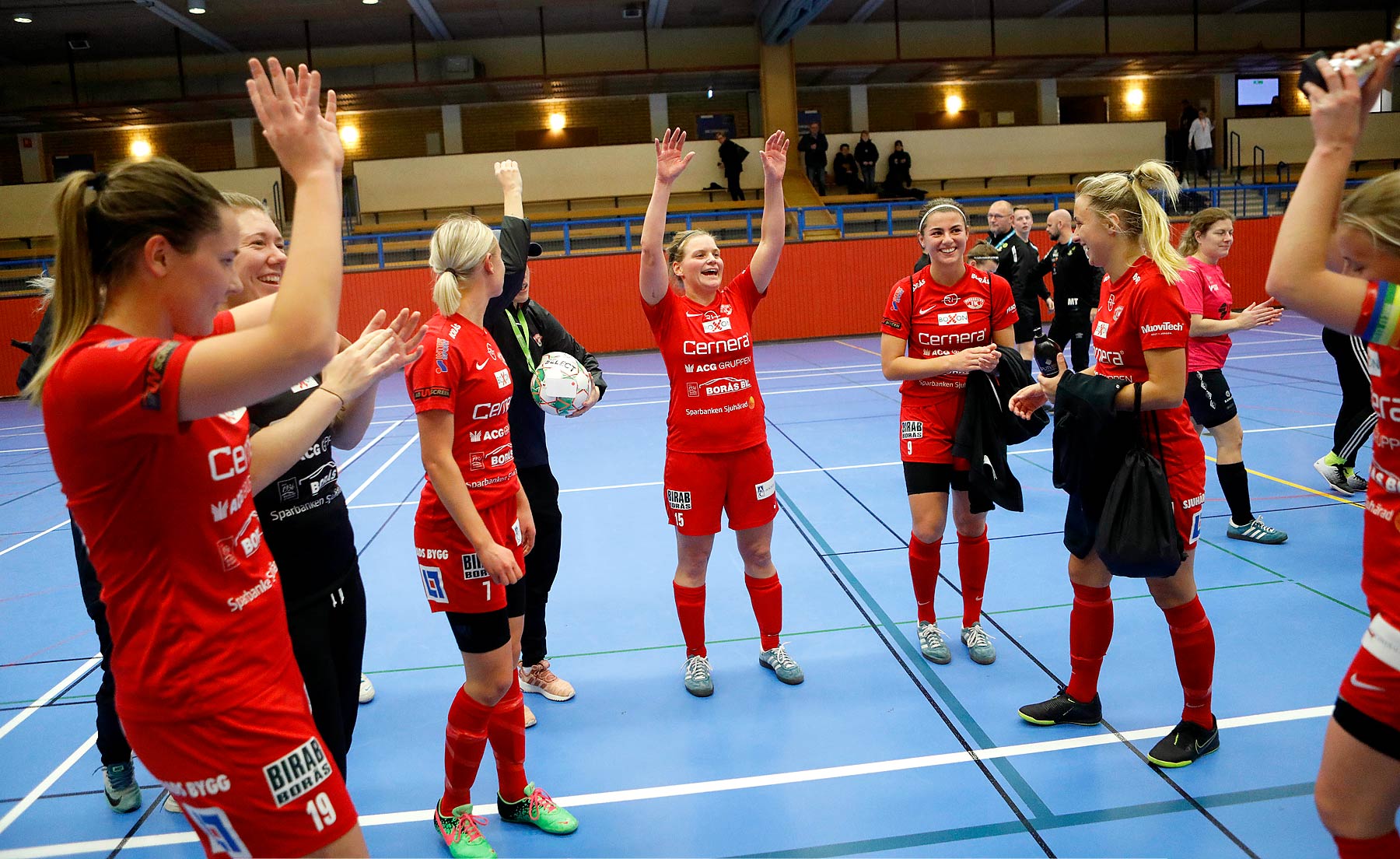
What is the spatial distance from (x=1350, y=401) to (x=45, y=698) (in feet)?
27.3

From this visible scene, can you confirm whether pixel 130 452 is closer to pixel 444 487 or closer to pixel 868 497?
pixel 444 487

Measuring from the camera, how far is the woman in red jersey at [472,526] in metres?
2.87

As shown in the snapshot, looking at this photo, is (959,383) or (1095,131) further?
(1095,131)

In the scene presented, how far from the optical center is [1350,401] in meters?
6.62

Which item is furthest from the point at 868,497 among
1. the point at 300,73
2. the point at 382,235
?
the point at 382,235

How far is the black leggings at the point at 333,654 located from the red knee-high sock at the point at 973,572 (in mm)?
2869

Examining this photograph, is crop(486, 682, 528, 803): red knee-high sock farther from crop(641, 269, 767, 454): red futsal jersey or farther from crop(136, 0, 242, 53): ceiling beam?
crop(136, 0, 242, 53): ceiling beam

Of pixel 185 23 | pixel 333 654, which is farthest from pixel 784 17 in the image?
pixel 333 654

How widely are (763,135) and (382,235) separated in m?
10.2

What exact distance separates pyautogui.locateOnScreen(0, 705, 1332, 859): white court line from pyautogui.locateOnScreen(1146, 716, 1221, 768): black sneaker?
174 millimetres

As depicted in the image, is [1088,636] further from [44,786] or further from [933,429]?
[44,786]

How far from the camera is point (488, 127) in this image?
85.6 feet

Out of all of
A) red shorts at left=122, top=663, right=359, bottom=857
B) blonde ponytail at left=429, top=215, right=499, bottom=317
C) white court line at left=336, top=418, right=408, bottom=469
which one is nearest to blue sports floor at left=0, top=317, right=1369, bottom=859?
red shorts at left=122, top=663, right=359, bottom=857

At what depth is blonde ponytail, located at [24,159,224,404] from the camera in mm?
1603
